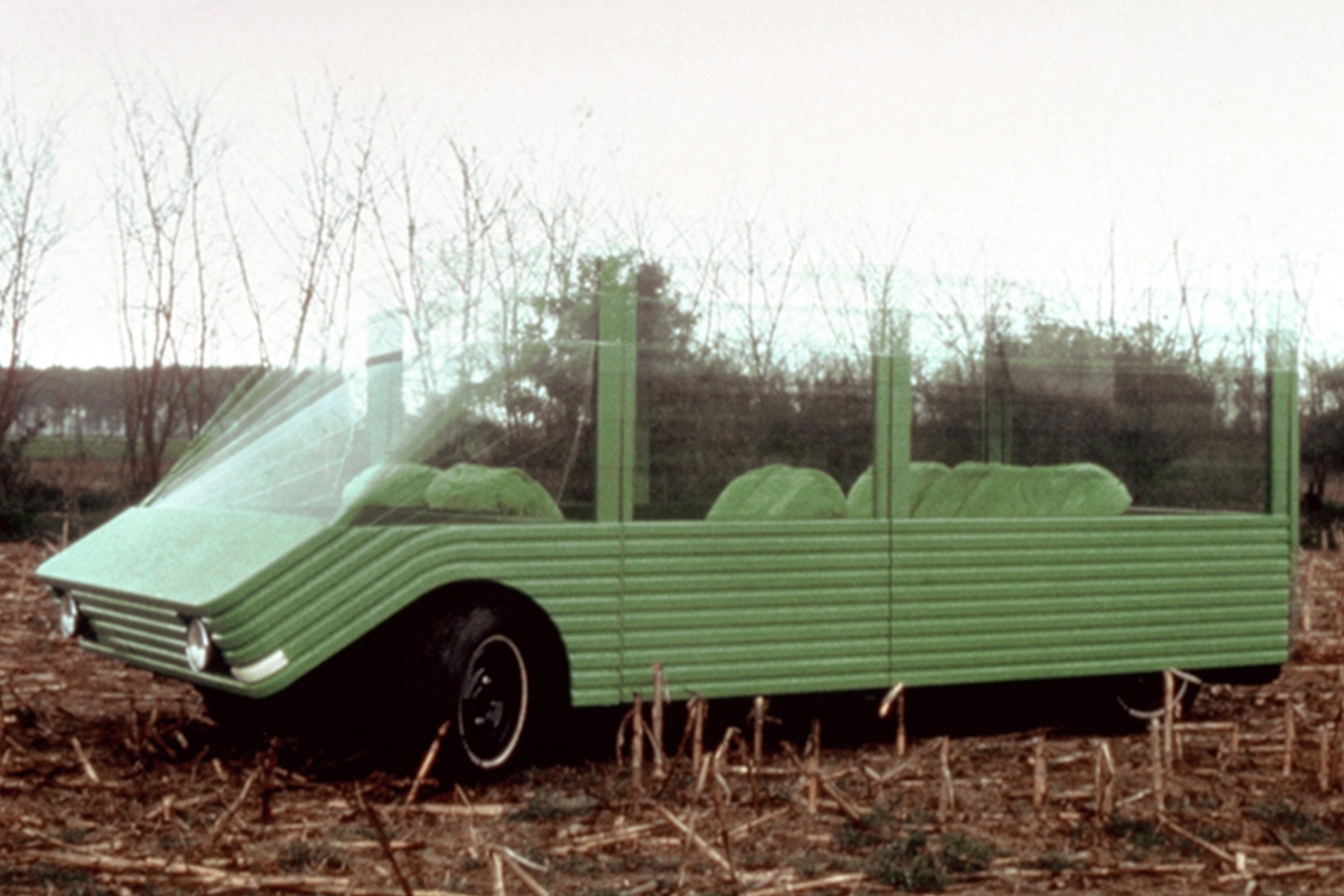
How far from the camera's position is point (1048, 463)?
8180 millimetres

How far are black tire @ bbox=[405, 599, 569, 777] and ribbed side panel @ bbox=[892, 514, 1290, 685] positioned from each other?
1.72m

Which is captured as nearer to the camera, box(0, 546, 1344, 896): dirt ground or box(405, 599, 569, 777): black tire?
box(0, 546, 1344, 896): dirt ground

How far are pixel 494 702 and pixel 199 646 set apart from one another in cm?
119

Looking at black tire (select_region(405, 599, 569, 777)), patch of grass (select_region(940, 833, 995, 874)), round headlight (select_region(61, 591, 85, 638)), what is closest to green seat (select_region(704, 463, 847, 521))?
black tire (select_region(405, 599, 569, 777))

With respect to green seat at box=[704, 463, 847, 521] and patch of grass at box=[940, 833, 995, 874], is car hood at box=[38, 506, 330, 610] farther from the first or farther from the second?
patch of grass at box=[940, 833, 995, 874]

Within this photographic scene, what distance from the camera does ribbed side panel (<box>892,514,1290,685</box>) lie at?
25.5 ft

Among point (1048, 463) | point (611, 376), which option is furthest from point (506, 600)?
point (1048, 463)

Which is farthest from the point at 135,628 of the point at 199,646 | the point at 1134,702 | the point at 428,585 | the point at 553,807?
the point at 1134,702

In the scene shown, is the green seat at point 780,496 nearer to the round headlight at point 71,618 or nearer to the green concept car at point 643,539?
the green concept car at point 643,539

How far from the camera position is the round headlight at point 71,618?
23.6ft

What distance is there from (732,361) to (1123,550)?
7.47 ft

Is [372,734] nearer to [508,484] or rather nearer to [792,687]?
[508,484]

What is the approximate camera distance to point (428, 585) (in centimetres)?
655

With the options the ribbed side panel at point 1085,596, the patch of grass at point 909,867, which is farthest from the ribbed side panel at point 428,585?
the patch of grass at point 909,867
